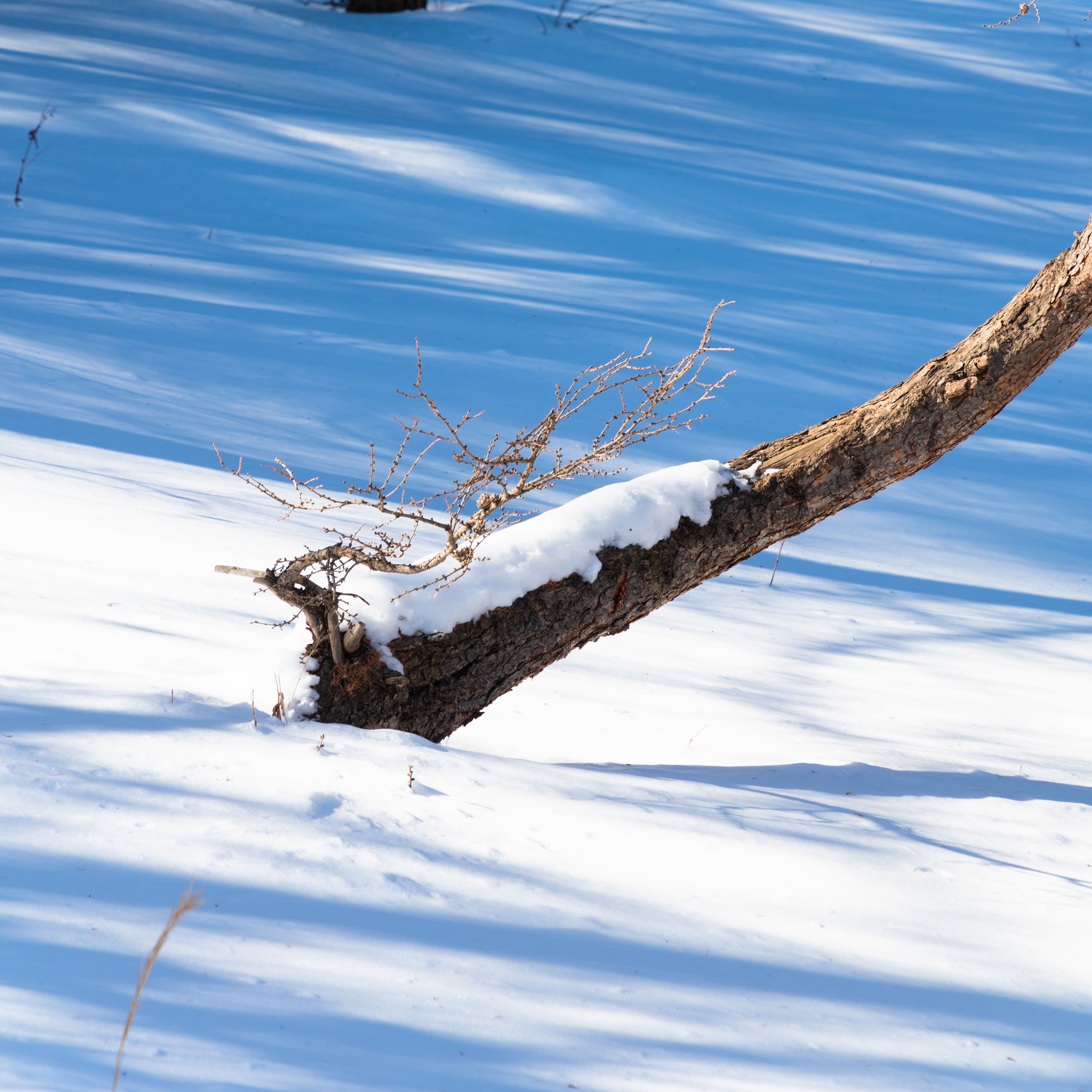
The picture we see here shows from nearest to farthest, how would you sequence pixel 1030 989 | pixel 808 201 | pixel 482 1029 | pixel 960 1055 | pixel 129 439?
pixel 482 1029
pixel 960 1055
pixel 1030 989
pixel 129 439
pixel 808 201

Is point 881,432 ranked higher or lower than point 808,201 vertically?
lower

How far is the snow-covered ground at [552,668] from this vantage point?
2035 millimetres

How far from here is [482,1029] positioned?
1.92 metres

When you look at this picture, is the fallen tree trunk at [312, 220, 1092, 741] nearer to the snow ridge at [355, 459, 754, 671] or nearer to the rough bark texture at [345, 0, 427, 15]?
the snow ridge at [355, 459, 754, 671]

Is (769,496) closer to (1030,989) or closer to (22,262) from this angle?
(1030,989)

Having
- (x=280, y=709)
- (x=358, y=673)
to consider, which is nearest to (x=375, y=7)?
A: (x=358, y=673)

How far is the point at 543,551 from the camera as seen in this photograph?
3.65 m

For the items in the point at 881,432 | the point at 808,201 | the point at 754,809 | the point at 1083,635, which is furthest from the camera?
the point at 808,201

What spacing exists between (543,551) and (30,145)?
1129 centimetres

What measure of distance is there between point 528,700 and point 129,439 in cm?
410

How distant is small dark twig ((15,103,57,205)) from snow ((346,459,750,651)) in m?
9.91

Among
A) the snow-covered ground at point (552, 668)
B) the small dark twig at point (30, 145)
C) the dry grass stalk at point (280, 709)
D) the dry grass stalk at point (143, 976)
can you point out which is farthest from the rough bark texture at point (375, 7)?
the dry grass stalk at point (143, 976)

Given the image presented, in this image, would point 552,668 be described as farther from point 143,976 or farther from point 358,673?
point 143,976

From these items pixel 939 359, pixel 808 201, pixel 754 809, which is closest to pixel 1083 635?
pixel 939 359
